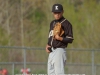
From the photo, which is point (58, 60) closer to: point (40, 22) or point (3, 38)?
point (3, 38)

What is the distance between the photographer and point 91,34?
36406 millimetres

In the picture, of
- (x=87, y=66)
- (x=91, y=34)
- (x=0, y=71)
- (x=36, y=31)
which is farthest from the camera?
(x=36, y=31)

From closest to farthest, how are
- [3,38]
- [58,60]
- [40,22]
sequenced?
[58,60] → [3,38] → [40,22]

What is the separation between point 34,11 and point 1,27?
5.68 meters

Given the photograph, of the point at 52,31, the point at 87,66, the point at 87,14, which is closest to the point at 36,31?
the point at 87,14

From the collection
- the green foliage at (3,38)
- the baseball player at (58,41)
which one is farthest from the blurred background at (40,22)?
the baseball player at (58,41)

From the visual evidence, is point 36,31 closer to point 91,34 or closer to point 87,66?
point 91,34

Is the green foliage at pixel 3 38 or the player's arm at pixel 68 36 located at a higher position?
the player's arm at pixel 68 36

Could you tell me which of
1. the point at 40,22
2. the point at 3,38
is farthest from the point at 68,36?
the point at 40,22

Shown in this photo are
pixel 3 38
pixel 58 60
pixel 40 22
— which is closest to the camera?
pixel 58 60

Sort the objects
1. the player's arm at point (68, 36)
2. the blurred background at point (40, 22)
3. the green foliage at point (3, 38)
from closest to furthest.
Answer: the player's arm at point (68, 36)
the green foliage at point (3, 38)
the blurred background at point (40, 22)

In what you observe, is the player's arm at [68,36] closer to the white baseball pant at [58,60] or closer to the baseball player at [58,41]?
the baseball player at [58,41]

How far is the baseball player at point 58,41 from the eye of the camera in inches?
345

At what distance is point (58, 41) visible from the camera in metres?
8.84
